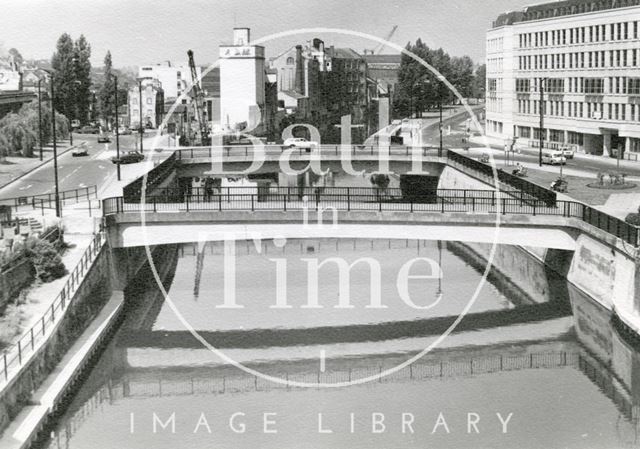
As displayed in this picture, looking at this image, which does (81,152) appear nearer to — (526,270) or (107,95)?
(526,270)

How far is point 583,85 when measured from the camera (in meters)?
93.3

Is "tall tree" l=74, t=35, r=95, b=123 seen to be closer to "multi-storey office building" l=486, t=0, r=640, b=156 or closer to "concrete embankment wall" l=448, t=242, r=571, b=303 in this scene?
"multi-storey office building" l=486, t=0, r=640, b=156

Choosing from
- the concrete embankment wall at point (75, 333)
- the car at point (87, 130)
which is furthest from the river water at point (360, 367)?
the car at point (87, 130)

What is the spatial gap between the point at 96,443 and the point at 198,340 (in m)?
11.5

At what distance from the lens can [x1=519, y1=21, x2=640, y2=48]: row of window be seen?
277 ft

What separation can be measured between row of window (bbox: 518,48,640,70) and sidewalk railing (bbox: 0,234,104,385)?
5700cm

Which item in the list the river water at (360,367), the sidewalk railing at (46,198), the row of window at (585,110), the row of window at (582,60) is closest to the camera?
the river water at (360,367)

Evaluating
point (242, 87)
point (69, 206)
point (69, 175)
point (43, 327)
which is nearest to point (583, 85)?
point (242, 87)

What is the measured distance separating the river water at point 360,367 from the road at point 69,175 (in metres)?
15.2

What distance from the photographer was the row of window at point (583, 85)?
275 feet

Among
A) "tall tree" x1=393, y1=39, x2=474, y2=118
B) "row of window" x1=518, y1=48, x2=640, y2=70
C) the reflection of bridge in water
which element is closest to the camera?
the reflection of bridge in water

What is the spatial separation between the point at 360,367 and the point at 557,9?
7216cm

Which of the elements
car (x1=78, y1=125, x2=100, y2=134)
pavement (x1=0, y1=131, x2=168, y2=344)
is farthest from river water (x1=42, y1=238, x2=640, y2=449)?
car (x1=78, y1=125, x2=100, y2=134)

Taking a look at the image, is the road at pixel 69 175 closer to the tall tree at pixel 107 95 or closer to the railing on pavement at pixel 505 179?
the railing on pavement at pixel 505 179
